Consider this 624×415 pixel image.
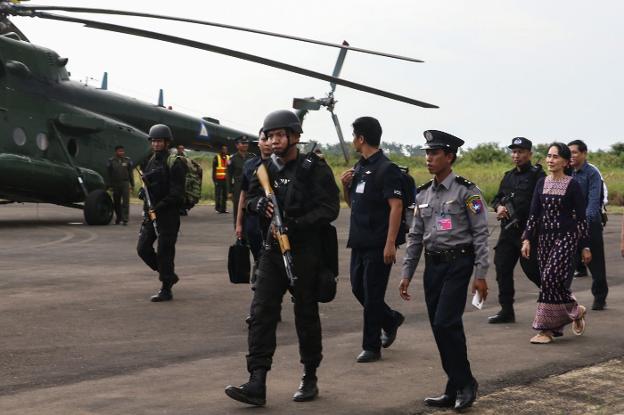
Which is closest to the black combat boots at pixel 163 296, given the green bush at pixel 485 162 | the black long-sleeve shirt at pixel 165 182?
the black long-sleeve shirt at pixel 165 182

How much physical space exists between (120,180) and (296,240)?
17.6 m

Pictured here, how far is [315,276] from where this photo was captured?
6.93m

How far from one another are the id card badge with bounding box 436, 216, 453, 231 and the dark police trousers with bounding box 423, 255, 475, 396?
0.21 metres

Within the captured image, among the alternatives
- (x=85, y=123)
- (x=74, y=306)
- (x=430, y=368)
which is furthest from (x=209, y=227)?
(x=430, y=368)

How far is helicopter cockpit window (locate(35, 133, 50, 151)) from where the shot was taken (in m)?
22.5

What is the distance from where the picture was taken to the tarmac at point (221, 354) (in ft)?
22.2

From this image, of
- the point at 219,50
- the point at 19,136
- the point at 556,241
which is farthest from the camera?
the point at 19,136

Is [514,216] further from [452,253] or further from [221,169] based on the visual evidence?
[221,169]

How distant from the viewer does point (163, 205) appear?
1138 centimetres

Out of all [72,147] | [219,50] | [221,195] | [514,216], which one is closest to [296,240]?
[514,216]

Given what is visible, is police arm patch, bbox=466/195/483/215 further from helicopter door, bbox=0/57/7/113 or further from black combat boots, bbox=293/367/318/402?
helicopter door, bbox=0/57/7/113

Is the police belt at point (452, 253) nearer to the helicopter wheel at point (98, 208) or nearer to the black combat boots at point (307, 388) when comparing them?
the black combat boots at point (307, 388)

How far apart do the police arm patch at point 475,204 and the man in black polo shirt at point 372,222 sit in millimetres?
1309

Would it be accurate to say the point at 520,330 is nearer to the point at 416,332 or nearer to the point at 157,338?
the point at 416,332
